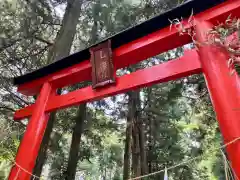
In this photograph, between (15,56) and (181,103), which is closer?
(15,56)

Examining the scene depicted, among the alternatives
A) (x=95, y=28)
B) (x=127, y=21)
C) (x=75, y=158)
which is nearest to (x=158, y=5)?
(x=127, y=21)

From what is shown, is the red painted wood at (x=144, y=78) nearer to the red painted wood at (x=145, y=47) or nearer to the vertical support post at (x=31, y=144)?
the vertical support post at (x=31, y=144)

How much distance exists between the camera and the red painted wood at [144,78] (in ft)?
8.89

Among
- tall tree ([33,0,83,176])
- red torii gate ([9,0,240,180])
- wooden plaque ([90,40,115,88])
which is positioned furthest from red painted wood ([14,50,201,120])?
tall tree ([33,0,83,176])

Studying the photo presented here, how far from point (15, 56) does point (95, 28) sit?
2786 millimetres

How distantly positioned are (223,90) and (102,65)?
5.67 ft

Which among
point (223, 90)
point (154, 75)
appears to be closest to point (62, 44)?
point (154, 75)

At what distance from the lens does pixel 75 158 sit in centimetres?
671

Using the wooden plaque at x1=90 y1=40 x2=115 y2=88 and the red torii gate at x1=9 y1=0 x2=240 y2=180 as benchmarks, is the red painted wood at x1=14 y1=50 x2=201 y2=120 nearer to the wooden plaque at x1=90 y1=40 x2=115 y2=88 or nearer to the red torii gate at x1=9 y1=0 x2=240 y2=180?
the red torii gate at x1=9 y1=0 x2=240 y2=180

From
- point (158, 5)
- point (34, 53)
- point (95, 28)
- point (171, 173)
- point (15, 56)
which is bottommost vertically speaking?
point (171, 173)

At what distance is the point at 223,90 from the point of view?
221cm

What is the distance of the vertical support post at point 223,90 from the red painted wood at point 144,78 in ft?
0.62

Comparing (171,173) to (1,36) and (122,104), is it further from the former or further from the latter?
(1,36)

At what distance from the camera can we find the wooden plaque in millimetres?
3281
